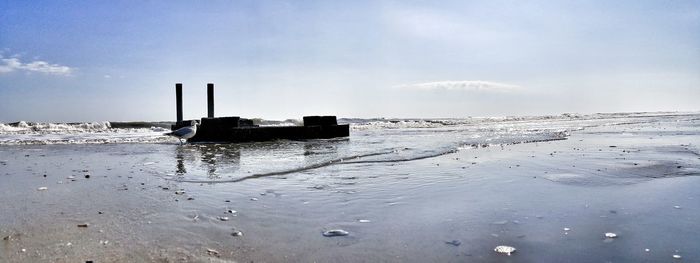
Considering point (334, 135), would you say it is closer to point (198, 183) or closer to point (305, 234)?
point (198, 183)

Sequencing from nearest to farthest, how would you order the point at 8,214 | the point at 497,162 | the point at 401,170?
the point at 8,214, the point at 401,170, the point at 497,162

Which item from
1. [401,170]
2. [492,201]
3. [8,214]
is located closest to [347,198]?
[492,201]

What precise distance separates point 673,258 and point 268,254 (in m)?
2.52

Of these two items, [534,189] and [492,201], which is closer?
[492,201]

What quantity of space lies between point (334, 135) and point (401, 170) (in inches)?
430

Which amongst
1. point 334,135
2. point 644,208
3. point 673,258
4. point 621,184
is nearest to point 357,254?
point 673,258

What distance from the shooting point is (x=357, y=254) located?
2.99 metres

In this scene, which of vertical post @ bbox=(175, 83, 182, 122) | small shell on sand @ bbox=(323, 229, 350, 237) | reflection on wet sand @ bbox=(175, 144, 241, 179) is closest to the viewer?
small shell on sand @ bbox=(323, 229, 350, 237)

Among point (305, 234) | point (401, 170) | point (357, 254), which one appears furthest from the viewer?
point (401, 170)

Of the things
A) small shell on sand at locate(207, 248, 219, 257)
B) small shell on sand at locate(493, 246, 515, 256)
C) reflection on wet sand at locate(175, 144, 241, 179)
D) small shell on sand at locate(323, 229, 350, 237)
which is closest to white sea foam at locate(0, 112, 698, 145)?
reflection on wet sand at locate(175, 144, 241, 179)

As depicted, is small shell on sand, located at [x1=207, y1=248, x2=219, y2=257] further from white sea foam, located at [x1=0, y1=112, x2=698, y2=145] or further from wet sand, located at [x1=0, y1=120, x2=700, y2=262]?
white sea foam, located at [x1=0, y1=112, x2=698, y2=145]

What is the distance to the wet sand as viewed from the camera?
302cm

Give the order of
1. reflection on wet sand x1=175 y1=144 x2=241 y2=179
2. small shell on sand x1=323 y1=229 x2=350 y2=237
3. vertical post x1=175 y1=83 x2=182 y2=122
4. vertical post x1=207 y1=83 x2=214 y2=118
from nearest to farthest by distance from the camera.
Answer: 1. small shell on sand x1=323 y1=229 x2=350 y2=237
2. reflection on wet sand x1=175 y1=144 x2=241 y2=179
3. vertical post x1=207 y1=83 x2=214 y2=118
4. vertical post x1=175 y1=83 x2=182 y2=122

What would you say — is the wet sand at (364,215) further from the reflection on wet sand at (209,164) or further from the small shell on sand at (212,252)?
the reflection on wet sand at (209,164)
